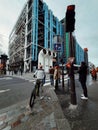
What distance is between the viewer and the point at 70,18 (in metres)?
4.91

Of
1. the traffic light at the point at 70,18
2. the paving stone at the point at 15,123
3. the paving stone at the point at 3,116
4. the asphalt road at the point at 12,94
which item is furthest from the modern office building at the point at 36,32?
the paving stone at the point at 15,123

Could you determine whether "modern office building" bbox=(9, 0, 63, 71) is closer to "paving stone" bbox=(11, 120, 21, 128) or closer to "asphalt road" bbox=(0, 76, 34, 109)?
"asphalt road" bbox=(0, 76, 34, 109)

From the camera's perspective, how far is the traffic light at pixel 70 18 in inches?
190

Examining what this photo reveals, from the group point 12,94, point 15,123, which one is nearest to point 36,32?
point 12,94

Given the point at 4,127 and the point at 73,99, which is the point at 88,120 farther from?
the point at 4,127

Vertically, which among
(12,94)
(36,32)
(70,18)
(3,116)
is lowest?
(3,116)

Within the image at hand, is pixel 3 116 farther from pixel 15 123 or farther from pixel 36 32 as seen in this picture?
pixel 36 32

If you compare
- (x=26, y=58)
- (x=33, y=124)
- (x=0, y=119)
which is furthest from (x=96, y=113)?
(x=26, y=58)

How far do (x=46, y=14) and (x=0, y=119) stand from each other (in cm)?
5693

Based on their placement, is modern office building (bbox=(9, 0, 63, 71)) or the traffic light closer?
the traffic light

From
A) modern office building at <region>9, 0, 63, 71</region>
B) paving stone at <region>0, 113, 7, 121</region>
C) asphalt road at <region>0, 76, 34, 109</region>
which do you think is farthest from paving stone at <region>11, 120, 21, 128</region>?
modern office building at <region>9, 0, 63, 71</region>

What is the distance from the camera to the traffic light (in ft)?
15.8

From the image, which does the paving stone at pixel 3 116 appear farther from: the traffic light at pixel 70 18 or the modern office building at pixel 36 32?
the modern office building at pixel 36 32

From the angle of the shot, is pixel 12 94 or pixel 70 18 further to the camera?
pixel 12 94
